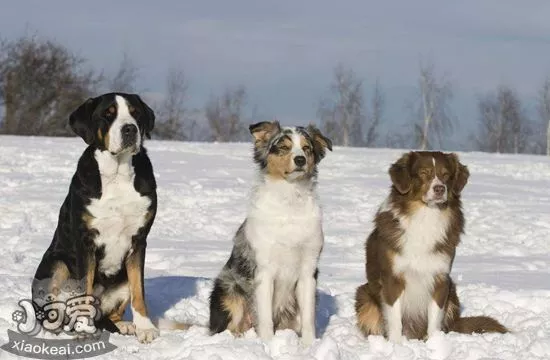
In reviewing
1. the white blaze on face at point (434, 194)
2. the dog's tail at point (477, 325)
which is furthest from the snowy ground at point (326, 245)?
the white blaze on face at point (434, 194)

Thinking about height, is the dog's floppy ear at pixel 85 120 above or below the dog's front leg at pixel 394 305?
above

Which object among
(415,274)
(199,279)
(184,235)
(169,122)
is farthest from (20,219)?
(169,122)

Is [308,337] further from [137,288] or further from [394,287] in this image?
[137,288]

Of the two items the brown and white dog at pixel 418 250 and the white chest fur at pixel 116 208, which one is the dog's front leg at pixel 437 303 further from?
the white chest fur at pixel 116 208

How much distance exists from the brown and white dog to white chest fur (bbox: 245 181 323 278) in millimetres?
660

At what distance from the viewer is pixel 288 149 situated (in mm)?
6484

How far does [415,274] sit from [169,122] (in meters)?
50.5

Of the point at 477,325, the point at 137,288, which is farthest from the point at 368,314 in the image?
the point at 137,288

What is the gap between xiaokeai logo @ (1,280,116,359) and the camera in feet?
19.4

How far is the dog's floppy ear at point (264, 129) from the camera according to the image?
21.7 ft

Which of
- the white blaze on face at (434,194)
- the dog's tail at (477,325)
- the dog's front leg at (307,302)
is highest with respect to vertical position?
the white blaze on face at (434,194)

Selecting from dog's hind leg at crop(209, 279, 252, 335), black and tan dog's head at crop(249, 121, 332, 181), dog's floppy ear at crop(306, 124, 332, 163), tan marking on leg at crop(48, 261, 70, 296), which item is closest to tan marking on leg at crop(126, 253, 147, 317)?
tan marking on leg at crop(48, 261, 70, 296)

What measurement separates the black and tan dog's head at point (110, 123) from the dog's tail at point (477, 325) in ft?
10.8

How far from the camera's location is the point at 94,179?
6.47 meters
